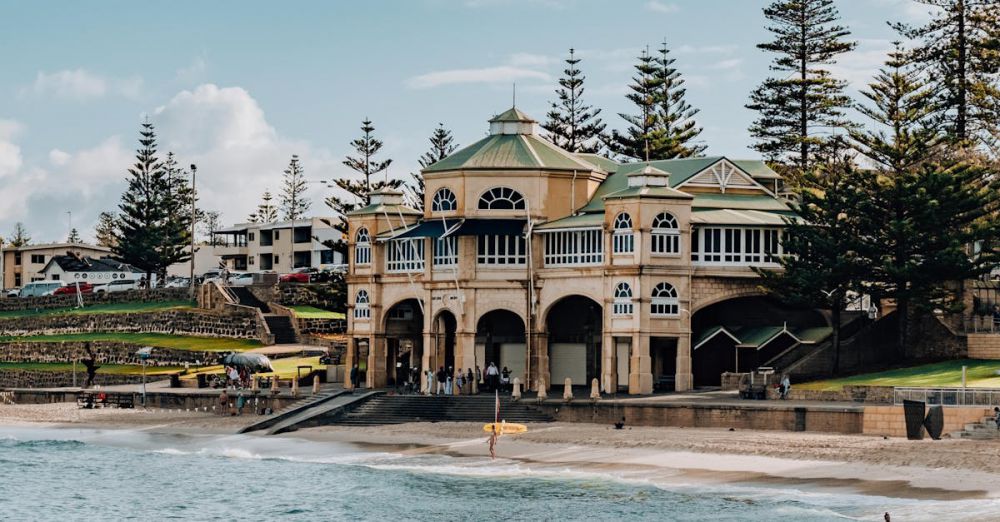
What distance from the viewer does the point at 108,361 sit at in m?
82.4

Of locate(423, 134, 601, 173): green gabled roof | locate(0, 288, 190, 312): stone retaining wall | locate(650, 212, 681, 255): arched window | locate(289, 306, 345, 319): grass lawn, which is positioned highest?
locate(423, 134, 601, 173): green gabled roof

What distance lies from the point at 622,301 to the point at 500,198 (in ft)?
22.0

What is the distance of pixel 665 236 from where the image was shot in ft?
196

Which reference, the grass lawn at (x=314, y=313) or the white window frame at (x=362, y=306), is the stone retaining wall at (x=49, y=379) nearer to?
the grass lawn at (x=314, y=313)

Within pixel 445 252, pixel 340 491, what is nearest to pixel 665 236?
pixel 445 252

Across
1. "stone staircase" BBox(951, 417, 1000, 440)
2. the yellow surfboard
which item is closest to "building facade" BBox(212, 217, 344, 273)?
the yellow surfboard

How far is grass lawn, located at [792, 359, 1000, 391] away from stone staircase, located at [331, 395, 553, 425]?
9.17 metres

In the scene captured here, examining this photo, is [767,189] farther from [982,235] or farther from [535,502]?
[535,502]

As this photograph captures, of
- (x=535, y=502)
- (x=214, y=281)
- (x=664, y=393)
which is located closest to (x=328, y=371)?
(x=664, y=393)

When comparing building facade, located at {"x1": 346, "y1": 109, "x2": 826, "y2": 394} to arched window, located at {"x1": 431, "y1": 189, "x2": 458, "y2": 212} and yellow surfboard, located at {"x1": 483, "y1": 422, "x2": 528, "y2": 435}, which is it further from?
yellow surfboard, located at {"x1": 483, "y1": 422, "x2": 528, "y2": 435}

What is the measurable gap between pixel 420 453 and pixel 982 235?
1957 centimetres

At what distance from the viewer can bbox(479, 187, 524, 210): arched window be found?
207 ft

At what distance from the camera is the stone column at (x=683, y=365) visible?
5916 centimetres

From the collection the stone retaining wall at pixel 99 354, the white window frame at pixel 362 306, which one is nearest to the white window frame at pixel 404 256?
the white window frame at pixel 362 306
